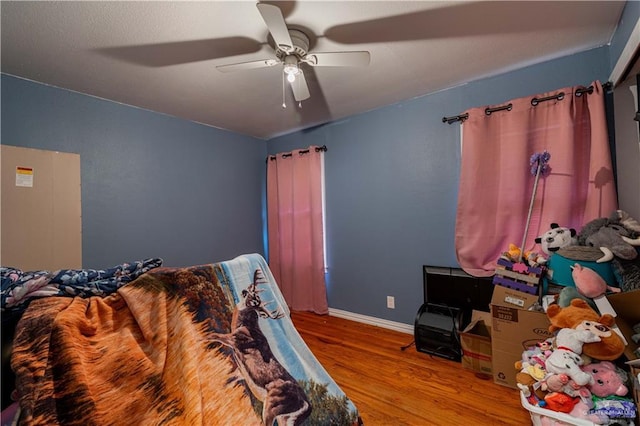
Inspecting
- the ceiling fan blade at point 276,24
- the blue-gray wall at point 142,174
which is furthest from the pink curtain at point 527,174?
the blue-gray wall at point 142,174

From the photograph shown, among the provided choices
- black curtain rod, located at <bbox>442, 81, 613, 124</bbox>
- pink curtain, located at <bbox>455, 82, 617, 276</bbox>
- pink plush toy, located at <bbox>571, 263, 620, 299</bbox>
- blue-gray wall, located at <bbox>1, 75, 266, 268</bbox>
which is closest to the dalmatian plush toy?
pink curtain, located at <bbox>455, 82, 617, 276</bbox>

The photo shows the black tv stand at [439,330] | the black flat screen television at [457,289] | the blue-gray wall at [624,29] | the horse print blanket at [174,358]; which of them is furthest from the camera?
the black flat screen television at [457,289]

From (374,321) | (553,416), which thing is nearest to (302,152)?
(374,321)

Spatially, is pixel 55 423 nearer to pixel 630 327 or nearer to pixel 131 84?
pixel 630 327

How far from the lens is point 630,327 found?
51.6 inches

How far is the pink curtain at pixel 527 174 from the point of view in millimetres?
1778

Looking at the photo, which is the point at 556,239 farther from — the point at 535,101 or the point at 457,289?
the point at 535,101

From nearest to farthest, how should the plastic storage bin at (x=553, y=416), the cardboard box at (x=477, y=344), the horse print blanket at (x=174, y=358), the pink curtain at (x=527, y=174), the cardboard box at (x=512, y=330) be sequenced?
the horse print blanket at (x=174, y=358) < the plastic storage bin at (x=553, y=416) < the cardboard box at (x=512, y=330) < the pink curtain at (x=527, y=174) < the cardboard box at (x=477, y=344)

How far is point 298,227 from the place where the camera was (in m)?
3.39

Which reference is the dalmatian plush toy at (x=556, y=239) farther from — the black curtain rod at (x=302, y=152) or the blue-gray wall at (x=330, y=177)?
the black curtain rod at (x=302, y=152)

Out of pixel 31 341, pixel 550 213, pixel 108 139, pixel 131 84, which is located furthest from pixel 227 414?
pixel 108 139

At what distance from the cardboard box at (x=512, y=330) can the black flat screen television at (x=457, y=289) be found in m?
0.38

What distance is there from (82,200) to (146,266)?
1.85 metres

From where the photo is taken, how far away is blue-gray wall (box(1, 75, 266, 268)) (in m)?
2.11
